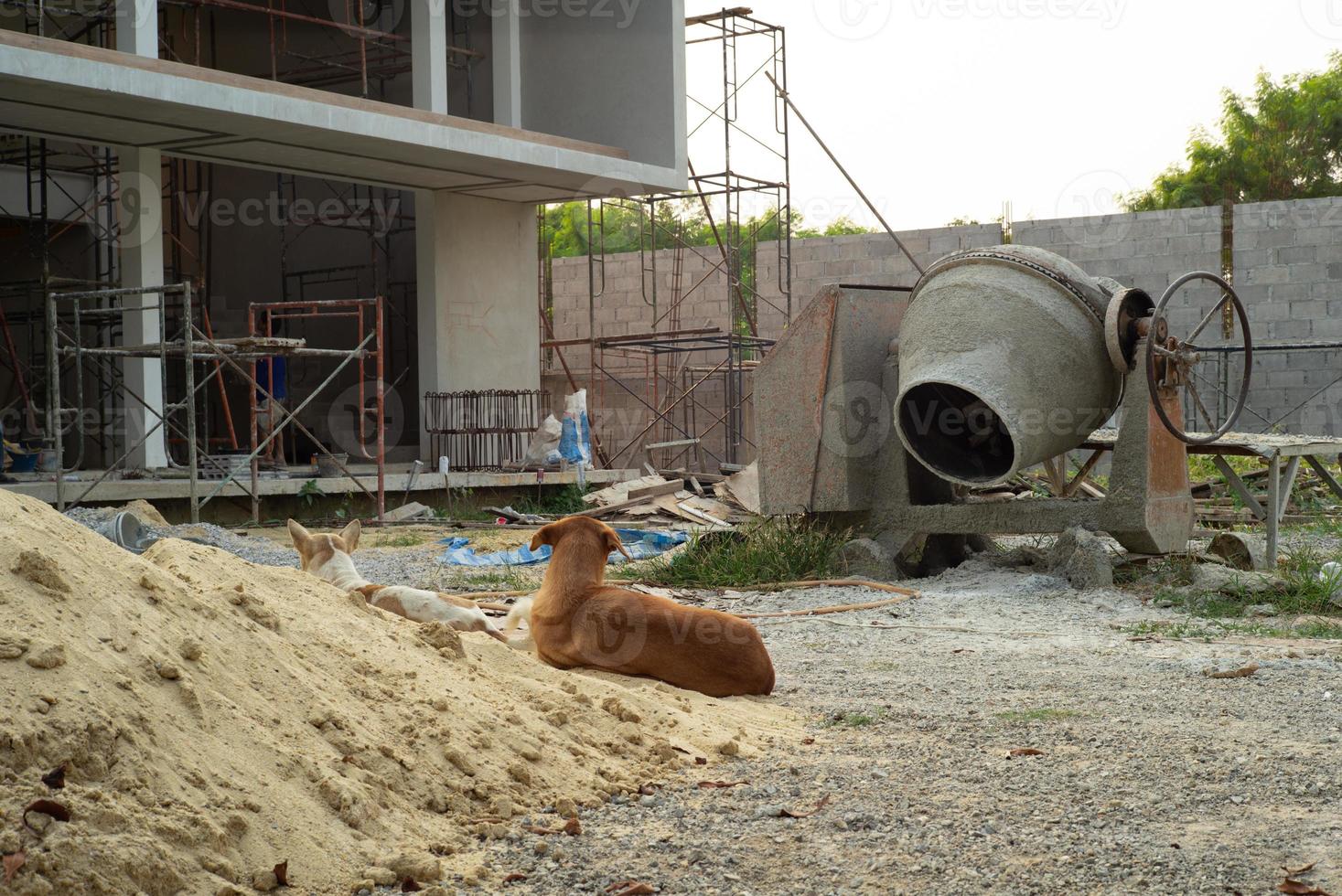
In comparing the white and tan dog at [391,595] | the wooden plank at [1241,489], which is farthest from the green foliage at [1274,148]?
the white and tan dog at [391,595]

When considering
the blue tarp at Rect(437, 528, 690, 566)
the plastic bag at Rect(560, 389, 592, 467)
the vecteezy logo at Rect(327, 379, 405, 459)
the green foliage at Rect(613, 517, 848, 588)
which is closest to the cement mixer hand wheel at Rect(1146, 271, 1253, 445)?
the green foliage at Rect(613, 517, 848, 588)

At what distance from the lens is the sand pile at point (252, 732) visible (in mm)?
2916

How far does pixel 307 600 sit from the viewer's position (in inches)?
185

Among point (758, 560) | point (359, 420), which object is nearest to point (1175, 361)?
point (758, 560)

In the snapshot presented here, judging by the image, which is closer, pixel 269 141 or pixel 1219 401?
pixel 269 141

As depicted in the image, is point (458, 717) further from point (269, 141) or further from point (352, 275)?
point (352, 275)

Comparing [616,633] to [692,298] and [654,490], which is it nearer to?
[654,490]

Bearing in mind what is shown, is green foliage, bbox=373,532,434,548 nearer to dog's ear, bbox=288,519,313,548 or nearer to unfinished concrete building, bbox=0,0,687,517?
unfinished concrete building, bbox=0,0,687,517

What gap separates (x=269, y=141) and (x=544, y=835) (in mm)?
12980

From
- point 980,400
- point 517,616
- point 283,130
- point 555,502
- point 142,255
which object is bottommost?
point 555,502

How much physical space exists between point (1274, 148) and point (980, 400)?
113ft

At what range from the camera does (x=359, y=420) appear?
778 inches

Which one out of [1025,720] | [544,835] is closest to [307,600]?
Answer: [544,835]

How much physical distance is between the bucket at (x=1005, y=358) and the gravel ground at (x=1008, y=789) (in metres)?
2.16
